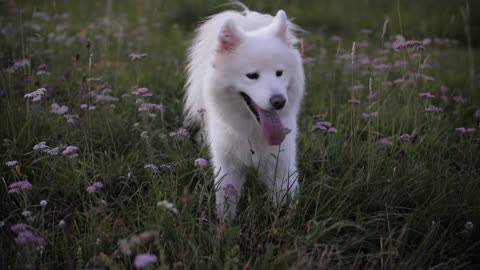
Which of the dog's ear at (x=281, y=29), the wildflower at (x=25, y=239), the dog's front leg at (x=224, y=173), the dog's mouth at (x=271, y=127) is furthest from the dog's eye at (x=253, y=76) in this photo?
the wildflower at (x=25, y=239)

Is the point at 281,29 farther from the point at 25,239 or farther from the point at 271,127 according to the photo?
the point at 25,239

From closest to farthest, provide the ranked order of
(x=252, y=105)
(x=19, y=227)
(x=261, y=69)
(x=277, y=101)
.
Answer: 1. (x=19, y=227)
2. (x=277, y=101)
3. (x=261, y=69)
4. (x=252, y=105)

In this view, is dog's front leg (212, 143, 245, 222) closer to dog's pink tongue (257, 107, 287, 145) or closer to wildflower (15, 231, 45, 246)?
dog's pink tongue (257, 107, 287, 145)

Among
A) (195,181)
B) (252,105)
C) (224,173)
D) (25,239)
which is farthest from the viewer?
(195,181)

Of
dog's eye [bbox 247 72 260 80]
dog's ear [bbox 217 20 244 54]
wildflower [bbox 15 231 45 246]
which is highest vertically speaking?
dog's ear [bbox 217 20 244 54]

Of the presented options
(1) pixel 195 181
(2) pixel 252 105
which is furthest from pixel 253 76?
(1) pixel 195 181

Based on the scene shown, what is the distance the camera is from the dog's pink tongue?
259cm

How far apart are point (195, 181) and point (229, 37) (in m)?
1.02

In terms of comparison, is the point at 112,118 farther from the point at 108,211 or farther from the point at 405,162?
the point at 405,162

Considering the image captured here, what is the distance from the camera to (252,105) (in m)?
2.68

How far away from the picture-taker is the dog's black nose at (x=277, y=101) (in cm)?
242

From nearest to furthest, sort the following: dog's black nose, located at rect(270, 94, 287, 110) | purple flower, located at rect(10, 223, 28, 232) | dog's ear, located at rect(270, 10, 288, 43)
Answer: purple flower, located at rect(10, 223, 28, 232), dog's black nose, located at rect(270, 94, 287, 110), dog's ear, located at rect(270, 10, 288, 43)

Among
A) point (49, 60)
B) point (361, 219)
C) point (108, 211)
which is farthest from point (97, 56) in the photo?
point (361, 219)

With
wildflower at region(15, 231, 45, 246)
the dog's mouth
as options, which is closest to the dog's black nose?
the dog's mouth
